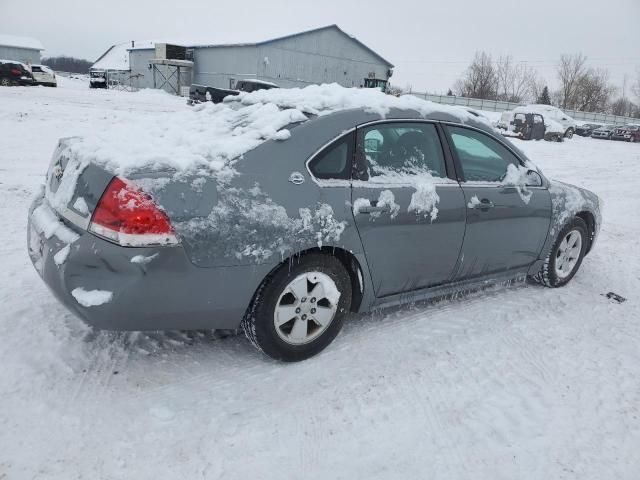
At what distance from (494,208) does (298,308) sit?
5.79ft

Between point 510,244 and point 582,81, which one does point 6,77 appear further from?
point 582,81

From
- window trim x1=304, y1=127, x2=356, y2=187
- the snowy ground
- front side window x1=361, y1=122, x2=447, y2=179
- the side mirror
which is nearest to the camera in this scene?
the snowy ground

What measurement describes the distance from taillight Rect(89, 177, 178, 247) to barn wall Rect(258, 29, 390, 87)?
123 feet

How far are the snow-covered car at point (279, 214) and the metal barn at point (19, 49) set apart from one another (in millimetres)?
70662

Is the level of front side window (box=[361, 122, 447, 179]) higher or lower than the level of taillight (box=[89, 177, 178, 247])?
higher

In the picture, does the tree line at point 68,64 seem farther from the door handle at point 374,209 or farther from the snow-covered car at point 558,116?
the door handle at point 374,209

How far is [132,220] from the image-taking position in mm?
2414

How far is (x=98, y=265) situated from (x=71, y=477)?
36.7 inches

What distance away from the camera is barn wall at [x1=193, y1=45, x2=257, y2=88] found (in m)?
38.2

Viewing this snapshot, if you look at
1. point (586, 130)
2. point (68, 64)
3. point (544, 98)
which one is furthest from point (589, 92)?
point (68, 64)

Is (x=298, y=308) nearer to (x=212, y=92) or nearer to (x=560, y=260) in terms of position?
(x=560, y=260)

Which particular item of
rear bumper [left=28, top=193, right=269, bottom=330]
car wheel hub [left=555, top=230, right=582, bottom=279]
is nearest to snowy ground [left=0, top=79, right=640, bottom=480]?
rear bumper [left=28, top=193, right=269, bottom=330]

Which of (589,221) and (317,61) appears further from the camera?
(317,61)

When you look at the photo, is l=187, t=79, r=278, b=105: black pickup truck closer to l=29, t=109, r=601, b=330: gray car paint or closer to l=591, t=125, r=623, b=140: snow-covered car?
l=29, t=109, r=601, b=330: gray car paint
